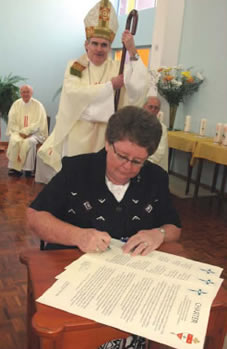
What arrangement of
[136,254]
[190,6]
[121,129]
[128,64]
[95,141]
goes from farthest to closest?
1. [190,6]
2. [95,141]
3. [128,64]
4. [121,129]
5. [136,254]

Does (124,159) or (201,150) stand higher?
(124,159)

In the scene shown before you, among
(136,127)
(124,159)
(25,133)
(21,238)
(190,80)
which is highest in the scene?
(190,80)

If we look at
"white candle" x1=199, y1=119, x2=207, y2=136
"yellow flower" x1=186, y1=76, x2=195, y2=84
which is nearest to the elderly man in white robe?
"white candle" x1=199, y1=119, x2=207, y2=136

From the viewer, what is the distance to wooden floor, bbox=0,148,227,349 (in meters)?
2.06

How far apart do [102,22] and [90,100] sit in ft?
1.89

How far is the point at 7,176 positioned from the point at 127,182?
4.43 metres

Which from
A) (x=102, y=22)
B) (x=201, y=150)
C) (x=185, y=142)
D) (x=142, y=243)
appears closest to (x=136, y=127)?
(x=142, y=243)

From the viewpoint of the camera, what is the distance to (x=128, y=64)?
8.54 ft

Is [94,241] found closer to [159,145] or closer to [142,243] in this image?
[142,243]

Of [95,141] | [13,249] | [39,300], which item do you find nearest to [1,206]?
[13,249]

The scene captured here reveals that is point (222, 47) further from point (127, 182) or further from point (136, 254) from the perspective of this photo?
point (136, 254)

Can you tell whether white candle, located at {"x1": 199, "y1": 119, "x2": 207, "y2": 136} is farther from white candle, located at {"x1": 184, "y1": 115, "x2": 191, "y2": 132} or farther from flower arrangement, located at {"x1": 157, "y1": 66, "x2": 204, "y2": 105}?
flower arrangement, located at {"x1": 157, "y1": 66, "x2": 204, "y2": 105}

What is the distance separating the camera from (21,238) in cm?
325

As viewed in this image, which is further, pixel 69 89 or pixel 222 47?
pixel 222 47
